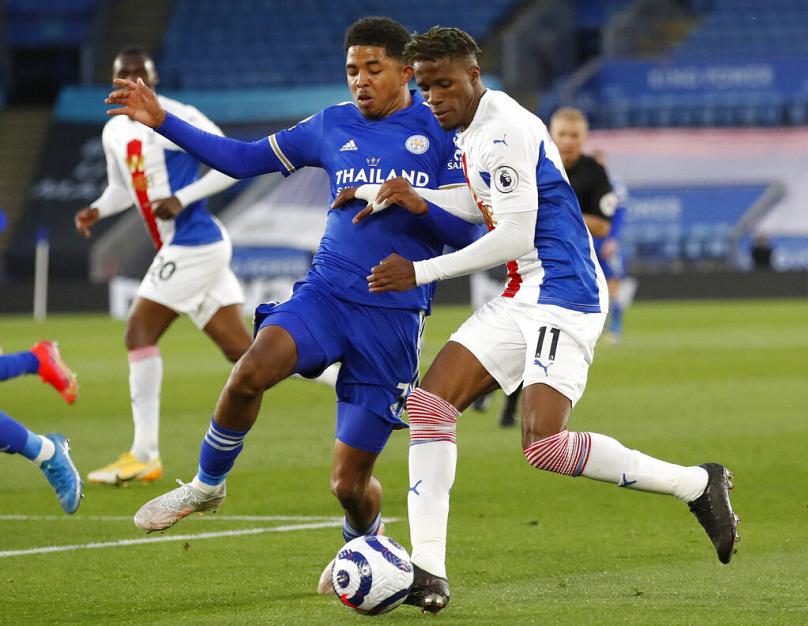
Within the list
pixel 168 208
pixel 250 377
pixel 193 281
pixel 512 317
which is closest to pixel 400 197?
pixel 512 317

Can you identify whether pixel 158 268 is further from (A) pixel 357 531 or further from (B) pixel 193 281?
(A) pixel 357 531

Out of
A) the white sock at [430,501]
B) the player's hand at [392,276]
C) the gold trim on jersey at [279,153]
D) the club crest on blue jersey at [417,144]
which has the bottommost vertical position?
the white sock at [430,501]

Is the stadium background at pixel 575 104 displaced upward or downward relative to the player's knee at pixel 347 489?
downward

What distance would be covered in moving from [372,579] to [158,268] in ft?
13.9

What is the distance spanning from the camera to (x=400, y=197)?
5570 millimetres

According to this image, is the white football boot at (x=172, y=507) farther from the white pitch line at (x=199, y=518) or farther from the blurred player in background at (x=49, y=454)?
the white pitch line at (x=199, y=518)

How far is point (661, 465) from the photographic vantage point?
554 cm

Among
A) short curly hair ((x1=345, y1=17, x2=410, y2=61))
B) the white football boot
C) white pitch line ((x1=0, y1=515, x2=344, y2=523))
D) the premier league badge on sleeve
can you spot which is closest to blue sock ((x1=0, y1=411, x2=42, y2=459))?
white pitch line ((x1=0, y1=515, x2=344, y2=523))

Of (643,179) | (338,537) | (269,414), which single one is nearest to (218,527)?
(338,537)

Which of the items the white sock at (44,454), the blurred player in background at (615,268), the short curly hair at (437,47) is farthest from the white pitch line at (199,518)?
the blurred player in background at (615,268)

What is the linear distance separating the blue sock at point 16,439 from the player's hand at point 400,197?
7.32ft

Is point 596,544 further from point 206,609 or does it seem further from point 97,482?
point 97,482

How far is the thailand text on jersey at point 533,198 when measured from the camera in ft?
17.8

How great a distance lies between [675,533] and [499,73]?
28262 millimetres
